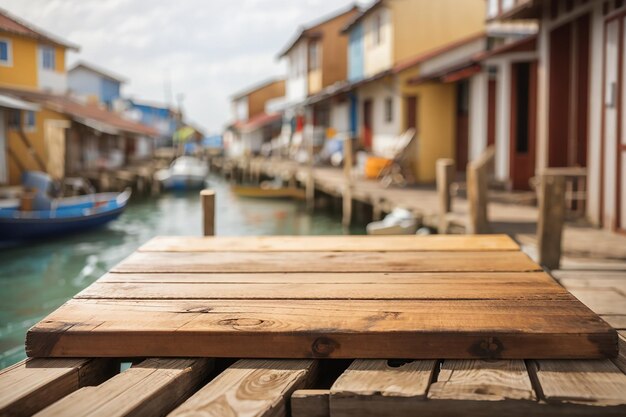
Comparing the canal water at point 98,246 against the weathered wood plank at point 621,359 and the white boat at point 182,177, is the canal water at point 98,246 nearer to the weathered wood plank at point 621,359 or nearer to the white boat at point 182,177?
the white boat at point 182,177

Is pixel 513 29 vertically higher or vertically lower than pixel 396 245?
higher

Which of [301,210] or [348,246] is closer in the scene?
[348,246]

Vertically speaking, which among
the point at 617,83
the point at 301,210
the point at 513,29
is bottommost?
the point at 301,210

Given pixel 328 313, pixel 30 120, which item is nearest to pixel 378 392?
pixel 328 313

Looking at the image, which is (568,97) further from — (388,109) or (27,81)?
(27,81)

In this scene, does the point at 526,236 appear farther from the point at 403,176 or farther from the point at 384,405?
the point at 403,176

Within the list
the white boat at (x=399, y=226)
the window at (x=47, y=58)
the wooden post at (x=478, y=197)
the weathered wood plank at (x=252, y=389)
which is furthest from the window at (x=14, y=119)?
the weathered wood plank at (x=252, y=389)

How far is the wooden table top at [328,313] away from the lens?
2.29 meters

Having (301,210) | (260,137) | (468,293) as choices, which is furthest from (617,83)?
(260,137)

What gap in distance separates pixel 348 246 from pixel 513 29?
50.6 ft

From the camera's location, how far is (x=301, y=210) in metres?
23.5

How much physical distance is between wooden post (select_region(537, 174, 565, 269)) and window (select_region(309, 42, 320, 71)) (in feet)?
92.8

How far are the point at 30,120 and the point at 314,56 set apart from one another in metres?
14.0

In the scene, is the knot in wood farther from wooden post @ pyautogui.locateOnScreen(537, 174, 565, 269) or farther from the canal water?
the canal water
